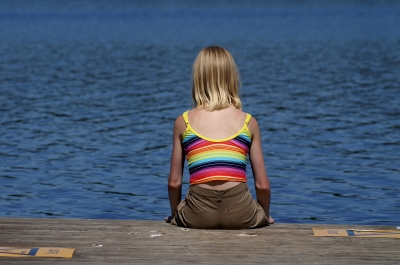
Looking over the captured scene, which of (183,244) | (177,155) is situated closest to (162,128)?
(177,155)

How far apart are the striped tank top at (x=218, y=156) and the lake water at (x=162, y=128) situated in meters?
4.42

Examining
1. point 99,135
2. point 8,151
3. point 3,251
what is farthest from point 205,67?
point 99,135

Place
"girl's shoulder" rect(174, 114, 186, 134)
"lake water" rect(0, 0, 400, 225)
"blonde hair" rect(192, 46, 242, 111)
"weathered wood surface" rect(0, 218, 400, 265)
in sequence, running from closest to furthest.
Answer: "weathered wood surface" rect(0, 218, 400, 265) → "blonde hair" rect(192, 46, 242, 111) → "girl's shoulder" rect(174, 114, 186, 134) → "lake water" rect(0, 0, 400, 225)

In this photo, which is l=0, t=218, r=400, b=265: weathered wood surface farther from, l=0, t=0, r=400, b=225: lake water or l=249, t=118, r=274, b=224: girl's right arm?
l=0, t=0, r=400, b=225: lake water

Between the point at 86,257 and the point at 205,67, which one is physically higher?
the point at 205,67

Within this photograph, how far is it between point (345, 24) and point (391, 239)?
5990cm

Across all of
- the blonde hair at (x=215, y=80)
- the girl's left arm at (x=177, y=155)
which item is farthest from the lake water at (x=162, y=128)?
the blonde hair at (x=215, y=80)

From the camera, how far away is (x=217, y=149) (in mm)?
6004

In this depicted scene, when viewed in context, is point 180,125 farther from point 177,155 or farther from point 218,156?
point 218,156

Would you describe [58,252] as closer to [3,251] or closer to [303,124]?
[3,251]

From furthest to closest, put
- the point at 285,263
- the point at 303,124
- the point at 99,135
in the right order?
the point at 303,124 → the point at 99,135 → the point at 285,263

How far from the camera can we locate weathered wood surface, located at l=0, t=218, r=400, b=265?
5387mm

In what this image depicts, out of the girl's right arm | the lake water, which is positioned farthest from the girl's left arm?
the lake water

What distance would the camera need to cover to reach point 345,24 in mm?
64062
